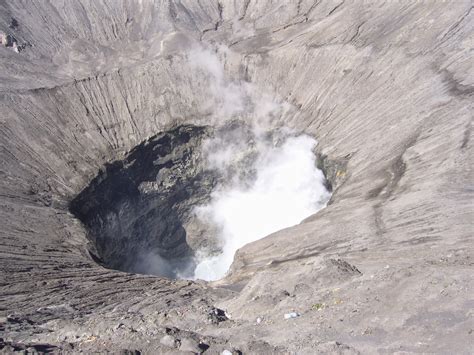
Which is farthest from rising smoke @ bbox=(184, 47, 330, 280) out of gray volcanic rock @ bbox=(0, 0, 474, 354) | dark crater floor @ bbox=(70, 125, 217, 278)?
dark crater floor @ bbox=(70, 125, 217, 278)

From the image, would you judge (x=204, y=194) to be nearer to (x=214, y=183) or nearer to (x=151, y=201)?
(x=214, y=183)

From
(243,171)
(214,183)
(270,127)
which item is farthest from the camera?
(214,183)

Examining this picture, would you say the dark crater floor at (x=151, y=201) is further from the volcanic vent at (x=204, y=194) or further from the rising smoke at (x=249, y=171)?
the rising smoke at (x=249, y=171)

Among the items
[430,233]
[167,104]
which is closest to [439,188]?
[430,233]

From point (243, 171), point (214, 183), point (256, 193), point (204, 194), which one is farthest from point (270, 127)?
point (204, 194)

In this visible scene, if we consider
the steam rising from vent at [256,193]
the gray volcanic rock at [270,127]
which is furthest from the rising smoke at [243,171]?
the gray volcanic rock at [270,127]
